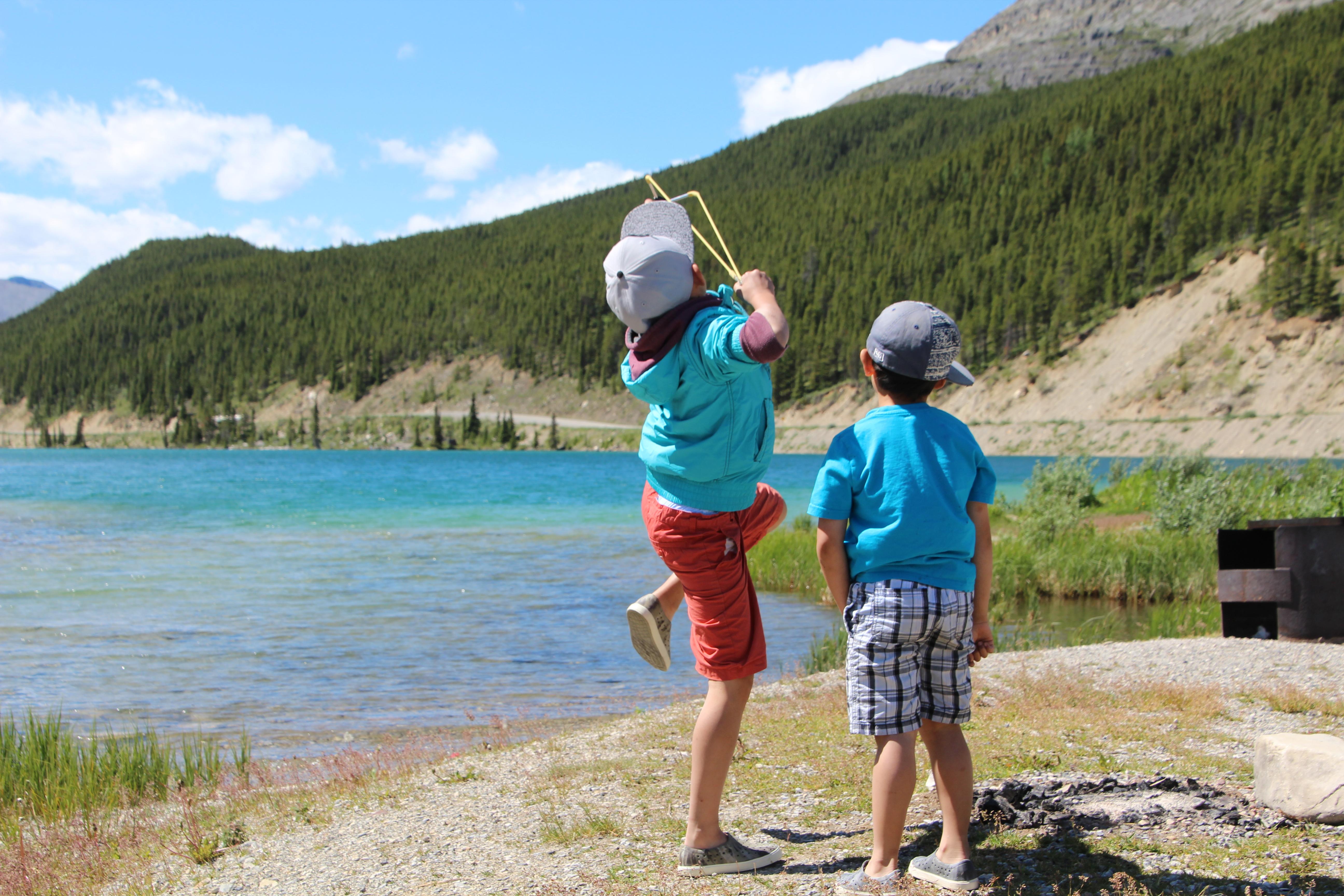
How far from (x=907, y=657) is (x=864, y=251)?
133141mm

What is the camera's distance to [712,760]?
3508 millimetres

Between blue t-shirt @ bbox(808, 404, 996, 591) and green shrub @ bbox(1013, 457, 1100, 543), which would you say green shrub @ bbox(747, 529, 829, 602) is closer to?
green shrub @ bbox(1013, 457, 1100, 543)

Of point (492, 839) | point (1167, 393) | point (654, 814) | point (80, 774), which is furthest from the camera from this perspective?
point (1167, 393)

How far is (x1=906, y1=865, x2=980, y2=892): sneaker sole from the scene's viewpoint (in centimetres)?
317

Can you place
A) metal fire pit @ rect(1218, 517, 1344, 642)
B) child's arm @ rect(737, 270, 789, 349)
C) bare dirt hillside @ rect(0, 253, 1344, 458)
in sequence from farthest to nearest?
bare dirt hillside @ rect(0, 253, 1344, 458) → metal fire pit @ rect(1218, 517, 1344, 642) → child's arm @ rect(737, 270, 789, 349)

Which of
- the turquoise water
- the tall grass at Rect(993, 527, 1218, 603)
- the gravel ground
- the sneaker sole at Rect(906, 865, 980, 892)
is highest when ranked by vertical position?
the sneaker sole at Rect(906, 865, 980, 892)

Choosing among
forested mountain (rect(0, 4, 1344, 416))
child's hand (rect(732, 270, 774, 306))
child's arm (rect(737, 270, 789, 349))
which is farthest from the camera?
forested mountain (rect(0, 4, 1344, 416))

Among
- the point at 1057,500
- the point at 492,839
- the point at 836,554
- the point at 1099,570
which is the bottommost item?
the point at 1099,570

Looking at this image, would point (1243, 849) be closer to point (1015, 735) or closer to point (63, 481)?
point (1015, 735)

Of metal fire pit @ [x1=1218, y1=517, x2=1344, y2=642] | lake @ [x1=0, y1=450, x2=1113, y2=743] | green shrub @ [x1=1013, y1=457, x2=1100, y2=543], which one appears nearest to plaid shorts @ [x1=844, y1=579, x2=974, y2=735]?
lake @ [x1=0, y1=450, x2=1113, y2=743]

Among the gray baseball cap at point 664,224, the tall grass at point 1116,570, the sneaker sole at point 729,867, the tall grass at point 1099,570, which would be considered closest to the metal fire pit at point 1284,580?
the tall grass at point 1099,570

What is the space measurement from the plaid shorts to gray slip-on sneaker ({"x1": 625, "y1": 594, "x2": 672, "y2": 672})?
36.0 inches

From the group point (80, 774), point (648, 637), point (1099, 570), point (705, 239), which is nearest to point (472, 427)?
point (1099, 570)

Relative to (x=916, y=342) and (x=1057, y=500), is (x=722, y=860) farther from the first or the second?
(x=1057, y=500)
